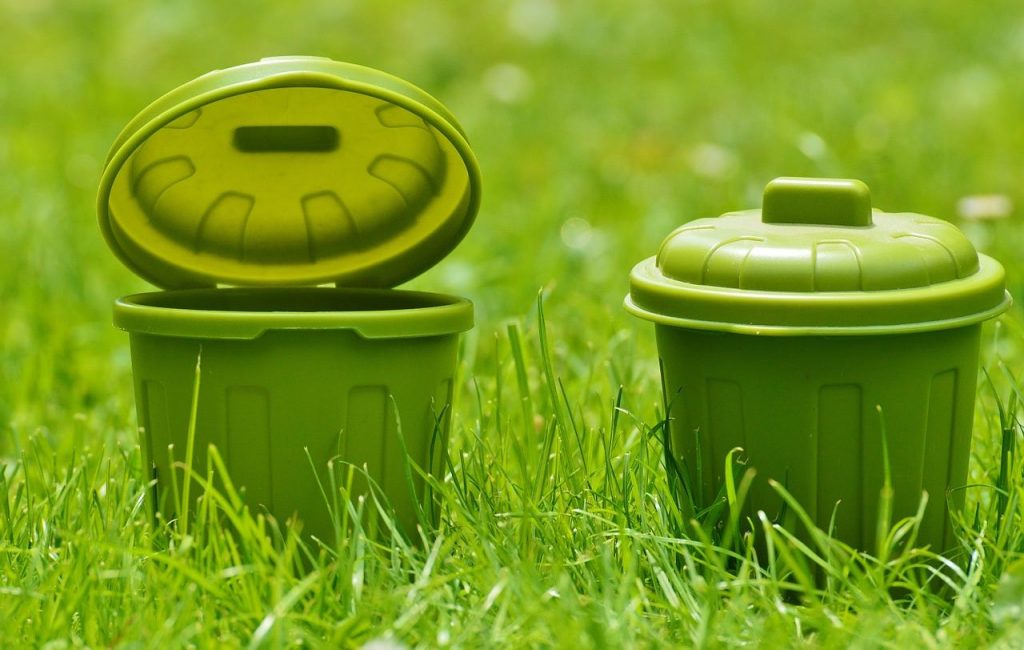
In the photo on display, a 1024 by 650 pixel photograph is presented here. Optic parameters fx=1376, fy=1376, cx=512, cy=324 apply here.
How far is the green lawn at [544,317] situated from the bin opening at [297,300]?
0.24 meters

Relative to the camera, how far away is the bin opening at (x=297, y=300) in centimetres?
237

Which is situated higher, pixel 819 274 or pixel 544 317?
pixel 819 274

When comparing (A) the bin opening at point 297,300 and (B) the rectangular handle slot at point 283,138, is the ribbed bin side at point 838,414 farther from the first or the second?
(B) the rectangular handle slot at point 283,138

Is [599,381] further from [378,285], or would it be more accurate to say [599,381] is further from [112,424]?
[112,424]

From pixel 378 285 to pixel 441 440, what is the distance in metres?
0.35

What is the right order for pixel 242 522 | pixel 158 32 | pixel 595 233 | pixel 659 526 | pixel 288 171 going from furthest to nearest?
pixel 158 32 → pixel 595 233 → pixel 288 171 → pixel 659 526 → pixel 242 522

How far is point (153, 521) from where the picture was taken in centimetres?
219

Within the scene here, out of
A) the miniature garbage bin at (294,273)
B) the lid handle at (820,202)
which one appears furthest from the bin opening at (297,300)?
the lid handle at (820,202)

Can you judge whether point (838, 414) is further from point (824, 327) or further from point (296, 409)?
point (296, 409)

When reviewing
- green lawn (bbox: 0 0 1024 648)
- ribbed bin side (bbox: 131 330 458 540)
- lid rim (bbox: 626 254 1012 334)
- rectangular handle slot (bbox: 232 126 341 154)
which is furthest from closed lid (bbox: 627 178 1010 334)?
rectangular handle slot (bbox: 232 126 341 154)

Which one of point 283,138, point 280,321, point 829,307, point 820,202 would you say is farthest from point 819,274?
point 283,138

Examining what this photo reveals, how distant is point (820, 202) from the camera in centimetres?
207

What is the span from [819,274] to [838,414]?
21 centimetres

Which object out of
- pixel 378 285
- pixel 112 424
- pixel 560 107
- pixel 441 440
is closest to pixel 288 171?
pixel 378 285
